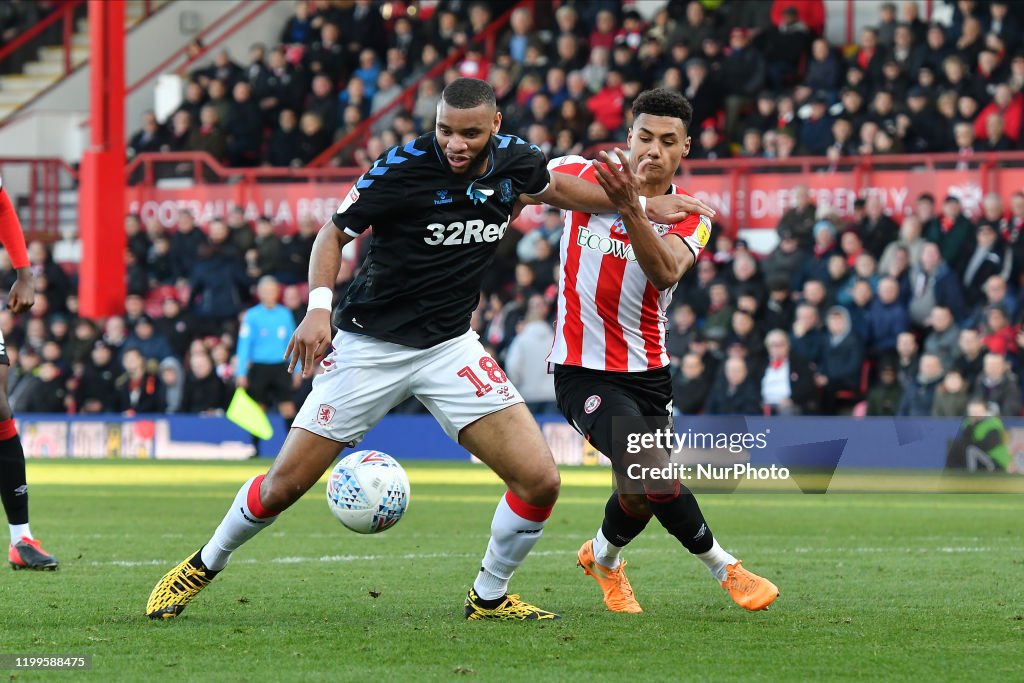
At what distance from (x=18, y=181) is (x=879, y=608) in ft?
69.3

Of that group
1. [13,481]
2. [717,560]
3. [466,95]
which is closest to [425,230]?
[466,95]

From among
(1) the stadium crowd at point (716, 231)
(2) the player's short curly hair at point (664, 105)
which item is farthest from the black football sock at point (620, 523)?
(1) the stadium crowd at point (716, 231)

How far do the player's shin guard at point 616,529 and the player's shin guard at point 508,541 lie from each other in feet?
2.05

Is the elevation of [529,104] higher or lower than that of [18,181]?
higher

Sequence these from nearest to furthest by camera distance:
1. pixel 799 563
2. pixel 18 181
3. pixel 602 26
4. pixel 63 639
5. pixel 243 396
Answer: pixel 63 639 → pixel 799 563 → pixel 243 396 → pixel 602 26 → pixel 18 181

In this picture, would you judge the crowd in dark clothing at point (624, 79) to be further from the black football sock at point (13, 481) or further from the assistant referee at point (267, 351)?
the black football sock at point (13, 481)

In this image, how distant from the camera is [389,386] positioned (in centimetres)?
661

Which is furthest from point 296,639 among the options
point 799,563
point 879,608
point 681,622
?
point 799,563

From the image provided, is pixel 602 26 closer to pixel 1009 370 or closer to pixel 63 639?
pixel 1009 370

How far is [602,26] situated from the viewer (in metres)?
22.6

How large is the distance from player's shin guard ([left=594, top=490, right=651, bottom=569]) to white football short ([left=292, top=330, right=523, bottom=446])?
93 centimetres

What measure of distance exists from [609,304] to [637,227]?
2.77 ft

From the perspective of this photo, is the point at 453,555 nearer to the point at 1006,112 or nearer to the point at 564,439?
the point at 564,439

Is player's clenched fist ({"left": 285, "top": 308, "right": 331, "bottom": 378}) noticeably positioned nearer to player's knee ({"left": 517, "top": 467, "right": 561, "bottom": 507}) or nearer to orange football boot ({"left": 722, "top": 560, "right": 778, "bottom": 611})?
player's knee ({"left": 517, "top": 467, "right": 561, "bottom": 507})
